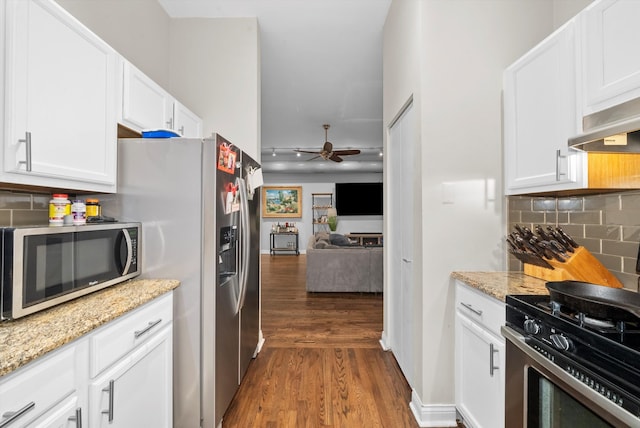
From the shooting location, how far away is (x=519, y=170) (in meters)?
1.74

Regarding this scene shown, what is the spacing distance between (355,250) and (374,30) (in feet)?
9.80

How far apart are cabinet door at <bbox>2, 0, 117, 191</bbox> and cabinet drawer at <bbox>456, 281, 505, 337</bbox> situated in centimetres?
199

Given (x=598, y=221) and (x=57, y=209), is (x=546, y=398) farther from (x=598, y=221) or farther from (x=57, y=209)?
(x=57, y=209)

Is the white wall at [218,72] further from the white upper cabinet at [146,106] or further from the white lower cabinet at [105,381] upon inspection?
the white lower cabinet at [105,381]

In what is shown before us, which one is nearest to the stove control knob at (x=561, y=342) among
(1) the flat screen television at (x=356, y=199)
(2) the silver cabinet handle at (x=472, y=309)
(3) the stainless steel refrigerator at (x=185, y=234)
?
(2) the silver cabinet handle at (x=472, y=309)

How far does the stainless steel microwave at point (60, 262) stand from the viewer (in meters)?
1.00

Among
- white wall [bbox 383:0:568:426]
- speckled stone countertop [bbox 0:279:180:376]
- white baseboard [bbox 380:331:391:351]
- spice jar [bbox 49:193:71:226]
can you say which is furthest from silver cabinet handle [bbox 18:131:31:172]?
white baseboard [bbox 380:331:391:351]

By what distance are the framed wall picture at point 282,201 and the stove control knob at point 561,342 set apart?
8606 millimetres

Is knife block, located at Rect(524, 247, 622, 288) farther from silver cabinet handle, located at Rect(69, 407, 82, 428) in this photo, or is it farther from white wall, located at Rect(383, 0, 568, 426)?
silver cabinet handle, located at Rect(69, 407, 82, 428)

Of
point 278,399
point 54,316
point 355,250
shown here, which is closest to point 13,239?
point 54,316

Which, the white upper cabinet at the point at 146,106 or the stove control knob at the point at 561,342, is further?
the white upper cabinet at the point at 146,106

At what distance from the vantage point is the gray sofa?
15.7 feet

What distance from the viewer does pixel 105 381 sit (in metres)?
1.13

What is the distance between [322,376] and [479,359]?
1.25 meters
